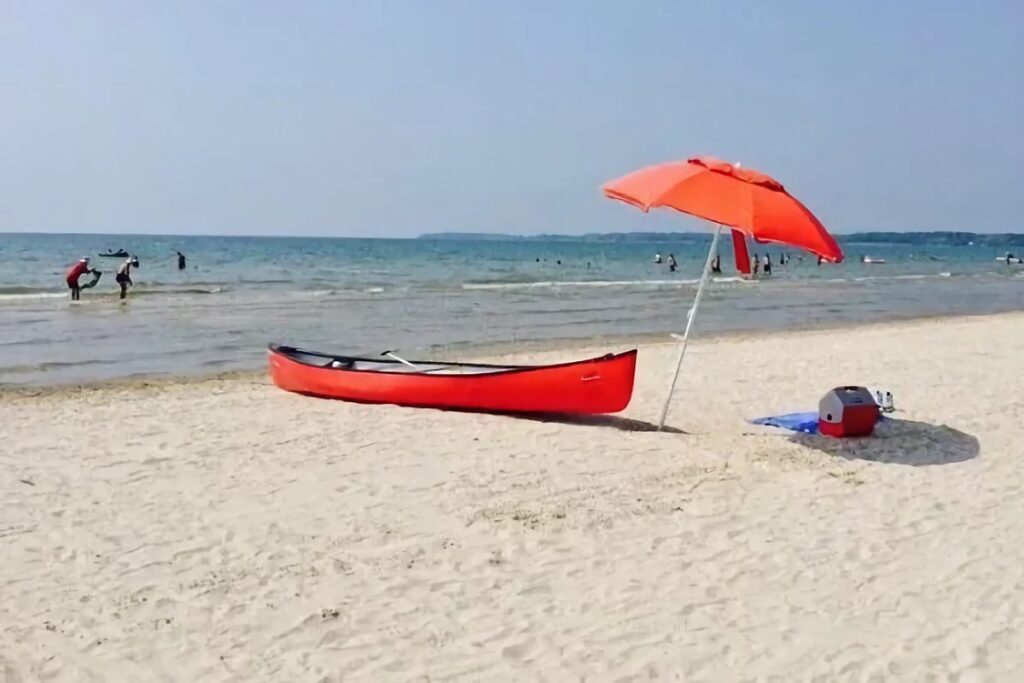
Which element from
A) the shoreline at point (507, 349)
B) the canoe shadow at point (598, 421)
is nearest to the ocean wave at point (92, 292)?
the shoreline at point (507, 349)

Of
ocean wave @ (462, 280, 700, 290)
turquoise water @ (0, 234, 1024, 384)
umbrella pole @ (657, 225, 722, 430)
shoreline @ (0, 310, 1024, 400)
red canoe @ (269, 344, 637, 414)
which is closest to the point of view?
umbrella pole @ (657, 225, 722, 430)

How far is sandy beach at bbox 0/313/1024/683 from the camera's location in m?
4.54

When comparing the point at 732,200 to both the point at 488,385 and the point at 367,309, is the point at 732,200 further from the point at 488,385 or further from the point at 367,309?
the point at 367,309

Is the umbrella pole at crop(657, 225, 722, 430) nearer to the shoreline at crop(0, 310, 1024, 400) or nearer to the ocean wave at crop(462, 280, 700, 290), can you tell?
the shoreline at crop(0, 310, 1024, 400)

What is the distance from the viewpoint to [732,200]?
792 cm

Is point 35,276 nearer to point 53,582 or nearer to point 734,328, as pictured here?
point 734,328

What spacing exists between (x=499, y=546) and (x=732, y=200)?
11.4 ft

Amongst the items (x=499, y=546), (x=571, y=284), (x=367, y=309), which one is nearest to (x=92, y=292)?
(x=367, y=309)

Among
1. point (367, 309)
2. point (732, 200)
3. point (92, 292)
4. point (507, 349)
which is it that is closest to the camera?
point (732, 200)

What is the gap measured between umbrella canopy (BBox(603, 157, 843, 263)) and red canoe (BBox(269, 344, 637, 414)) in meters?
1.77

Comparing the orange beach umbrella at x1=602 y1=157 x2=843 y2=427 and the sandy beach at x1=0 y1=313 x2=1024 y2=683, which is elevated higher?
the orange beach umbrella at x1=602 y1=157 x2=843 y2=427

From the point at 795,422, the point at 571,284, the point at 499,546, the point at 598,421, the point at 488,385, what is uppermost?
the point at 571,284

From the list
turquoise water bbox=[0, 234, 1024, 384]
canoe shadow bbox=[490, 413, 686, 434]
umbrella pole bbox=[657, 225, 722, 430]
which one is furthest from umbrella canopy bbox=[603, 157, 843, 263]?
turquoise water bbox=[0, 234, 1024, 384]

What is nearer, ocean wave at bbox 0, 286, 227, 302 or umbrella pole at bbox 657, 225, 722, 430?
umbrella pole at bbox 657, 225, 722, 430
